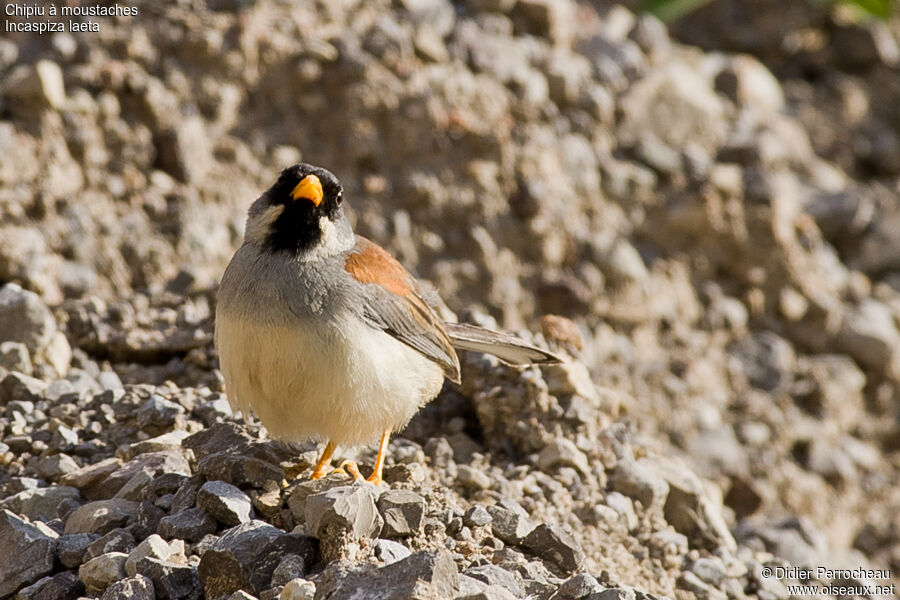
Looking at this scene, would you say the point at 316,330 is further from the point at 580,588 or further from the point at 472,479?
the point at 580,588

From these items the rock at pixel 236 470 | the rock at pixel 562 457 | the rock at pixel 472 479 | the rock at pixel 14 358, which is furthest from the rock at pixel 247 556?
the rock at pixel 14 358

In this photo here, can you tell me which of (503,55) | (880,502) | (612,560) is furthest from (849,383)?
(612,560)

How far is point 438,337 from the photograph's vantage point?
5859 millimetres

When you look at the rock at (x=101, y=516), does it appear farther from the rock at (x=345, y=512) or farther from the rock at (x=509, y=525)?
the rock at (x=509, y=525)

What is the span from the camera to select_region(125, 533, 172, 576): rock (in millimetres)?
4496

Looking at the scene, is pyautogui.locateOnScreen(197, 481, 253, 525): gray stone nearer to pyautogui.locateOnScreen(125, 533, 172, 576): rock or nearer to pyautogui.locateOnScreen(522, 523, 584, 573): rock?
pyautogui.locateOnScreen(125, 533, 172, 576): rock

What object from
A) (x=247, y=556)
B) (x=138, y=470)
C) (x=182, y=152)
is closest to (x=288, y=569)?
(x=247, y=556)

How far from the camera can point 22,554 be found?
4.70 metres

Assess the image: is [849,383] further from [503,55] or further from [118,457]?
[118,457]

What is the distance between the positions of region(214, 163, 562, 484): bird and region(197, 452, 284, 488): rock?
0.25m

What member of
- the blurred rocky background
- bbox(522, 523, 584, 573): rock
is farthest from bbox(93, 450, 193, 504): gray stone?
bbox(522, 523, 584, 573): rock

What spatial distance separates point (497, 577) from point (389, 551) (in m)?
0.43

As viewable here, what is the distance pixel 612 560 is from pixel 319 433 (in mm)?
1565

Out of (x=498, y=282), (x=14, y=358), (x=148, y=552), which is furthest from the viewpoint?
(x=498, y=282)
